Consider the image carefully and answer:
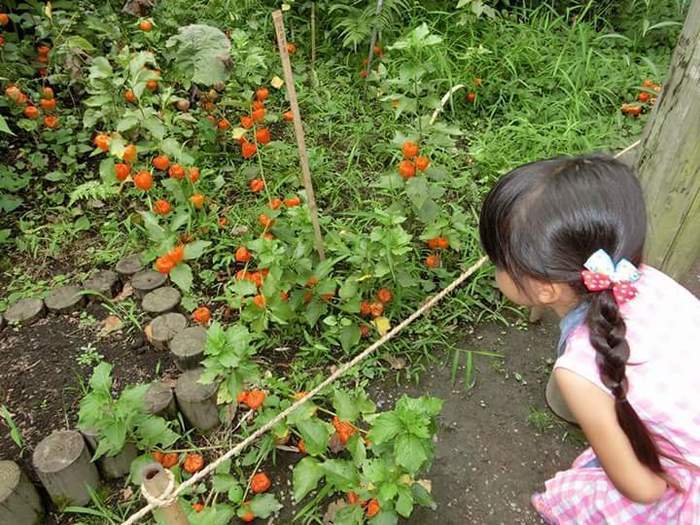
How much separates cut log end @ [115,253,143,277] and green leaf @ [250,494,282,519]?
1142mm

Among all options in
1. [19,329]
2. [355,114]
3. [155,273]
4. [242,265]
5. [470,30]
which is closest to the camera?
[19,329]

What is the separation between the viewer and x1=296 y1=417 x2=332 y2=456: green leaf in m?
1.68

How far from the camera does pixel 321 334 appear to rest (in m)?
2.44

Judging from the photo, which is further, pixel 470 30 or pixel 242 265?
pixel 470 30

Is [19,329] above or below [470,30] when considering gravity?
below

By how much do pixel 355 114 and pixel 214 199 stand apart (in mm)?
1152

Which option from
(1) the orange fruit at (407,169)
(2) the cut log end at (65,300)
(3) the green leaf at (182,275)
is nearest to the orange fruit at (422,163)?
(1) the orange fruit at (407,169)

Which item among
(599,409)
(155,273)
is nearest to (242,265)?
(155,273)

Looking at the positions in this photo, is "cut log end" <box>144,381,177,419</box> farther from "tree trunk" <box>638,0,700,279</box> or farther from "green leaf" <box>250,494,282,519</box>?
"tree trunk" <box>638,0,700,279</box>

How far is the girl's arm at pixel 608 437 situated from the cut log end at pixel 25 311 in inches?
80.0

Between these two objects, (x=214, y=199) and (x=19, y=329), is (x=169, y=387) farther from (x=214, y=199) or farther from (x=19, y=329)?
(x=214, y=199)

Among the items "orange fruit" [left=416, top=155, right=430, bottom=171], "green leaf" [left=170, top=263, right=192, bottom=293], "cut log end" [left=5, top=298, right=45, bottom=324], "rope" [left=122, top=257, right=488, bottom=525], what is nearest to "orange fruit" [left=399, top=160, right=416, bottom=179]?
"orange fruit" [left=416, top=155, right=430, bottom=171]

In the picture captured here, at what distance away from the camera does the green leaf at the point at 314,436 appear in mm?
1679

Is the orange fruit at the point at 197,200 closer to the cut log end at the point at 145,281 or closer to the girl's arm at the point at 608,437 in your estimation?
the cut log end at the point at 145,281
